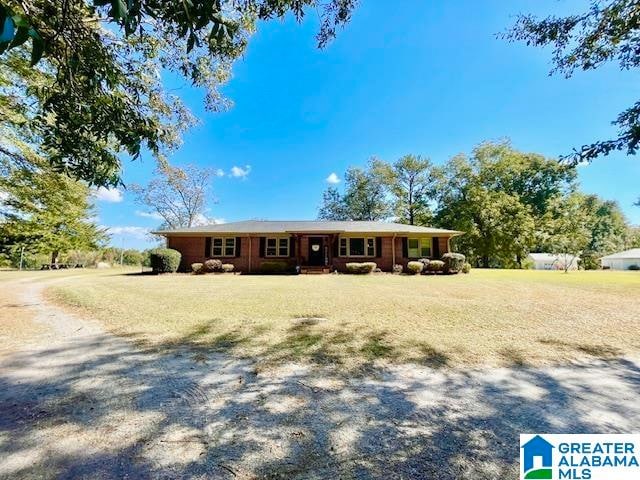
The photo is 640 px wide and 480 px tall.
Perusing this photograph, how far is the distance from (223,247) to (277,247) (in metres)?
3.52

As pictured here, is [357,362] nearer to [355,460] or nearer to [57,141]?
[355,460]

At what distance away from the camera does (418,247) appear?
2028 centimetres

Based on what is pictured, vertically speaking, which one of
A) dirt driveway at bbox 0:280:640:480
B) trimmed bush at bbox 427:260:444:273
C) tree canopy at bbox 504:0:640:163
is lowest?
dirt driveway at bbox 0:280:640:480

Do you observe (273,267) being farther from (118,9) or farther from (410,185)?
(410,185)

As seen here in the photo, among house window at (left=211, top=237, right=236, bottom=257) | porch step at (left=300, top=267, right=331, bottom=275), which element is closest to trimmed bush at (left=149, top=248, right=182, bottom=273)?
house window at (left=211, top=237, right=236, bottom=257)

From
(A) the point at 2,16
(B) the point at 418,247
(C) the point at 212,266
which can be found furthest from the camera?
(B) the point at 418,247

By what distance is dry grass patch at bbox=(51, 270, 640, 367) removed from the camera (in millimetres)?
4969

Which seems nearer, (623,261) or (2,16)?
(2,16)

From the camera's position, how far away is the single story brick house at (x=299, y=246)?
19797 mm

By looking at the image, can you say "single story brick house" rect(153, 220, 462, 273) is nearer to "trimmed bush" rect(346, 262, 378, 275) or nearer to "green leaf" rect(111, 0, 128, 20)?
"trimmed bush" rect(346, 262, 378, 275)

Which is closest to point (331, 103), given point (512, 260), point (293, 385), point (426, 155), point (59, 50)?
point (59, 50)

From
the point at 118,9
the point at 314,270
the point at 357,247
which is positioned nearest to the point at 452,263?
the point at 357,247

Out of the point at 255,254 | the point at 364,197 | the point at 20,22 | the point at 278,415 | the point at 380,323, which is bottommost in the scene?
the point at 278,415

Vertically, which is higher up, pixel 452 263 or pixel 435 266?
pixel 452 263
